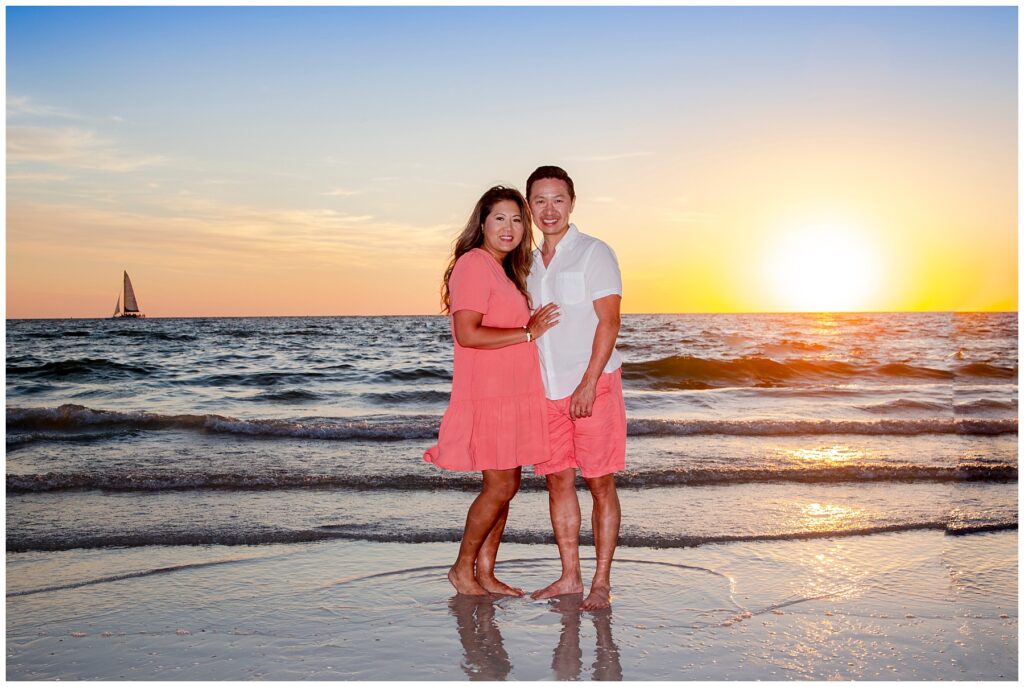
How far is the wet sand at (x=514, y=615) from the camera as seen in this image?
131 inches

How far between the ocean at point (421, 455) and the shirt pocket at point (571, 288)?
1.87 m

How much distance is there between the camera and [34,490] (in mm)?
7004

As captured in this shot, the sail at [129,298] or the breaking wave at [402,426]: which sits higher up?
the sail at [129,298]

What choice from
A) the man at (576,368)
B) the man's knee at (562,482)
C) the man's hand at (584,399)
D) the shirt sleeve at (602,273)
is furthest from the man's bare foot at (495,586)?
the shirt sleeve at (602,273)

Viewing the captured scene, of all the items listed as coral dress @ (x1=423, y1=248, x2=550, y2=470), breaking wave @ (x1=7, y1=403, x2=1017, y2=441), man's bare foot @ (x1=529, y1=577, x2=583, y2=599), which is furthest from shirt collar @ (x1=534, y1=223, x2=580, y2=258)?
breaking wave @ (x1=7, y1=403, x2=1017, y2=441)

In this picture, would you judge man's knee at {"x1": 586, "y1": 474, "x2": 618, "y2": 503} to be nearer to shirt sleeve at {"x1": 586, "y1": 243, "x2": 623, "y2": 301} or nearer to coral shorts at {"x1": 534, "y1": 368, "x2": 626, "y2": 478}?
coral shorts at {"x1": 534, "y1": 368, "x2": 626, "y2": 478}

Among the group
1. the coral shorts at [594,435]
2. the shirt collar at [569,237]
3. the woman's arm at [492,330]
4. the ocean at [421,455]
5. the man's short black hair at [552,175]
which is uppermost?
the man's short black hair at [552,175]

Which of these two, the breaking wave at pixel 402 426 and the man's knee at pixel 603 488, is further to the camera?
the breaking wave at pixel 402 426

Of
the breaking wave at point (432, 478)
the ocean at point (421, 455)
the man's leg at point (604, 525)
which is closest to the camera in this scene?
the man's leg at point (604, 525)

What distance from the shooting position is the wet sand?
131 inches

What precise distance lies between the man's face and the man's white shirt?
0.07 m

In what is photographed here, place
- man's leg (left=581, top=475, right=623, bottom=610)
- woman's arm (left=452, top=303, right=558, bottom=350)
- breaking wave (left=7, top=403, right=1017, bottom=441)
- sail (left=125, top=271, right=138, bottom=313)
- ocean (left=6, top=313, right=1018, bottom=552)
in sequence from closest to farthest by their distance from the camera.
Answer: woman's arm (left=452, top=303, right=558, bottom=350), man's leg (left=581, top=475, right=623, bottom=610), ocean (left=6, top=313, right=1018, bottom=552), breaking wave (left=7, top=403, right=1017, bottom=441), sail (left=125, top=271, right=138, bottom=313)

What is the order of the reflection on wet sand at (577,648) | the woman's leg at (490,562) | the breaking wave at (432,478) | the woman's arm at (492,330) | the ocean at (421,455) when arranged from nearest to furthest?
the reflection on wet sand at (577,648) < the woman's arm at (492,330) < the woman's leg at (490,562) < the ocean at (421,455) < the breaking wave at (432,478)

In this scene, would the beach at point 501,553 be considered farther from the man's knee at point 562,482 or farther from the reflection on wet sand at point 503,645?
the man's knee at point 562,482
